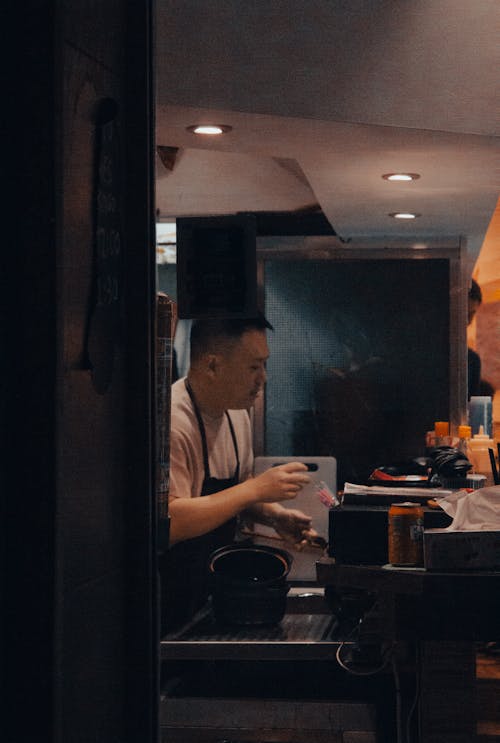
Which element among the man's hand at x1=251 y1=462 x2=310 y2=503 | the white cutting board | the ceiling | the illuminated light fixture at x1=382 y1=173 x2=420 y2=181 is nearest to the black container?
the man's hand at x1=251 y1=462 x2=310 y2=503

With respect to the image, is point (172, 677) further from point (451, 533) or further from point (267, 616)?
point (451, 533)

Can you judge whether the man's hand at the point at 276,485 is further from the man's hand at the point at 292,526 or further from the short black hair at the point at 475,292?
Result: the short black hair at the point at 475,292

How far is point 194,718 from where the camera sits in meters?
3.51

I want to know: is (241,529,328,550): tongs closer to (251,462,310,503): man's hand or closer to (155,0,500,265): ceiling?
(251,462,310,503): man's hand

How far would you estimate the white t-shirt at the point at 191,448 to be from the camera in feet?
13.9

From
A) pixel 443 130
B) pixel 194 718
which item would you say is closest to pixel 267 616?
pixel 194 718

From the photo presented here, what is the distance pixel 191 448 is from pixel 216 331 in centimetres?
60

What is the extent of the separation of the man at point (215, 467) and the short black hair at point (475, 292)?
2232 mm

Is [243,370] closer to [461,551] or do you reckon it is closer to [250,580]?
[250,580]

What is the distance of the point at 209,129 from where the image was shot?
11.0ft

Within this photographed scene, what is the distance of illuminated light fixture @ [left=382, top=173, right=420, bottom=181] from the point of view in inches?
159

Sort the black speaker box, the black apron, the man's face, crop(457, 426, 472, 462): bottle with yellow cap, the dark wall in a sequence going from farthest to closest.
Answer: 1. crop(457, 426, 472, 462): bottle with yellow cap
2. the man's face
3. the black apron
4. the black speaker box
5. the dark wall

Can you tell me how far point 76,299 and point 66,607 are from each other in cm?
48

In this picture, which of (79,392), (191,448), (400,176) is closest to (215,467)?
(191,448)
